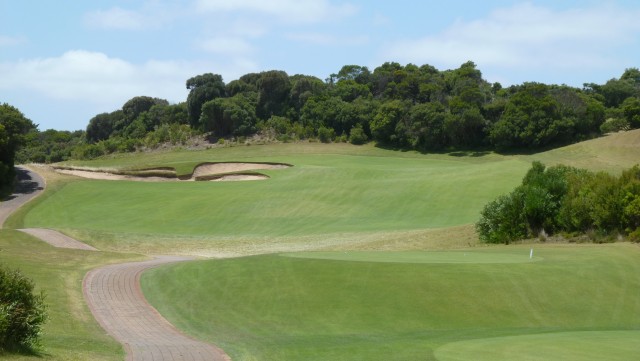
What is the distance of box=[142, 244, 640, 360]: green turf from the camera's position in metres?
16.3

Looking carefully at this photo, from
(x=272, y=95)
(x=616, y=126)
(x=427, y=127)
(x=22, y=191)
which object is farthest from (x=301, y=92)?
(x=22, y=191)

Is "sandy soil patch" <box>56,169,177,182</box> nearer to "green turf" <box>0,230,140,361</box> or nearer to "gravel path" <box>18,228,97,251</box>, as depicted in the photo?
"gravel path" <box>18,228,97,251</box>

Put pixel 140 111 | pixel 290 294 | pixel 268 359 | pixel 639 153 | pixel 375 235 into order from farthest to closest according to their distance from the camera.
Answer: pixel 140 111, pixel 639 153, pixel 375 235, pixel 290 294, pixel 268 359

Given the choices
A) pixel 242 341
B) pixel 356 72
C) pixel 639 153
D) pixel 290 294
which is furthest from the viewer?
pixel 356 72

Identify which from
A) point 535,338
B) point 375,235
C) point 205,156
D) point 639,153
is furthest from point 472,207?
point 205,156

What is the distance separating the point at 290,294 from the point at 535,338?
23.4ft

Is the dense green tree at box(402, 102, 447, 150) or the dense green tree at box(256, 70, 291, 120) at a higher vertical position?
the dense green tree at box(256, 70, 291, 120)

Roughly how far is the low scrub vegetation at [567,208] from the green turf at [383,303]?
10.3 meters

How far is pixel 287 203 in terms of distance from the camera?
177 feet

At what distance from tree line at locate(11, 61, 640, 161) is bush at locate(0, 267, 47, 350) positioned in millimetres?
78310

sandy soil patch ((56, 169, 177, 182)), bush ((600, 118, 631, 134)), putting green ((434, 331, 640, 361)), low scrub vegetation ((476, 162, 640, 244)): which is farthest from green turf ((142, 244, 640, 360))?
bush ((600, 118, 631, 134))

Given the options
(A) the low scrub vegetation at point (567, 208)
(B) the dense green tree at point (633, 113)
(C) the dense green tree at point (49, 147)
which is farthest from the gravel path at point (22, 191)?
(B) the dense green tree at point (633, 113)

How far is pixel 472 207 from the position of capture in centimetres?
5012

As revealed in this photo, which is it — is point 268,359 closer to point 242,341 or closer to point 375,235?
point 242,341
